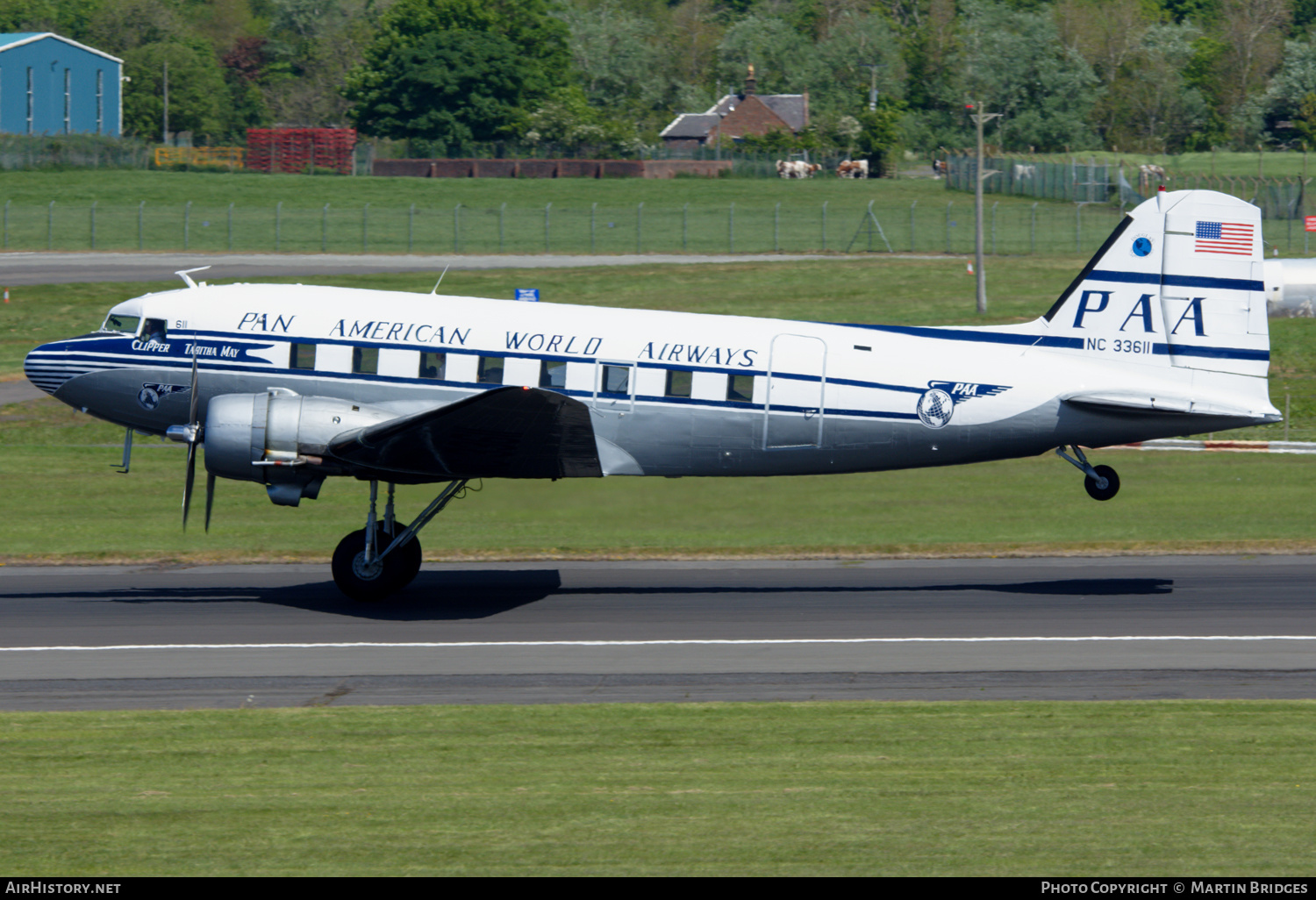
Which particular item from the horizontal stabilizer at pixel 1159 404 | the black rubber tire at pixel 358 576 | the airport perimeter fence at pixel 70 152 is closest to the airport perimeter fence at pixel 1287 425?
the horizontal stabilizer at pixel 1159 404

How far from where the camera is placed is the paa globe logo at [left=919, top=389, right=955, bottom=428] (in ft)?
70.4

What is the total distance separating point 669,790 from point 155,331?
12.7 m

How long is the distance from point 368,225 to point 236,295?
230ft

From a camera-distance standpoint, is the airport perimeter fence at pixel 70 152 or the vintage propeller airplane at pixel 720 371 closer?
the vintage propeller airplane at pixel 720 371

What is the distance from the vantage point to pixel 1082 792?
13.0 m

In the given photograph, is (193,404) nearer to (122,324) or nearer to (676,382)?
(122,324)

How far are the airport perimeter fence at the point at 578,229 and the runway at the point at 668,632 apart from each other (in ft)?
170

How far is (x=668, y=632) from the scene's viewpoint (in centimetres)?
2023

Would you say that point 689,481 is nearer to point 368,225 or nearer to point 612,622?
point 612,622

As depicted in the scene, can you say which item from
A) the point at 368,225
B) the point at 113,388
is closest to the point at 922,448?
the point at 113,388

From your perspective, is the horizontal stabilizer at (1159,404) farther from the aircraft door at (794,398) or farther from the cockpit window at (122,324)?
the cockpit window at (122,324)

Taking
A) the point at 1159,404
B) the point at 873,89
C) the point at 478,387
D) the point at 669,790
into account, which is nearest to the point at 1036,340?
the point at 1159,404

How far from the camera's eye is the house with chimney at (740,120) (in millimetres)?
132438

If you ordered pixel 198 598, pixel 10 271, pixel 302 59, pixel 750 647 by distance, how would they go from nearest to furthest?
1. pixel 750 647
2. pixel 198 598
3. pixel 10 271
4. pixel 302 59
